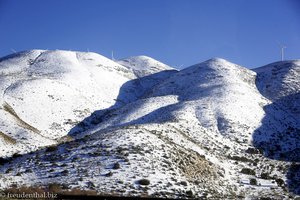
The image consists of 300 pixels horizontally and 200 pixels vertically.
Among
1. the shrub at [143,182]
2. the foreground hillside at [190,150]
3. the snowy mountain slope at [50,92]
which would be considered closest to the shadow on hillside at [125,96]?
the foreground hillside at [190,150]

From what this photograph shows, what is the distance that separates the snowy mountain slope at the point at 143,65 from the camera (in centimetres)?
11762

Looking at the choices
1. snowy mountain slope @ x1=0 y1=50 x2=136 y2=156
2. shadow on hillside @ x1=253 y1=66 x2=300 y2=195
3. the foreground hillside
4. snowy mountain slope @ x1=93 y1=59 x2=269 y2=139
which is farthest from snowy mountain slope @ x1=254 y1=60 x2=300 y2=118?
snowy mountain slope @ x1=0 y1=50 x2=136 y2=156

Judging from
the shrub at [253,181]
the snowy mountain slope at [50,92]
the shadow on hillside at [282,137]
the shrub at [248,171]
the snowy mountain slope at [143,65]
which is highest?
the snowy mountain slope at [143,65]

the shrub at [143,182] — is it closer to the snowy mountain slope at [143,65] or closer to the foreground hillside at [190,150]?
the foreground hillside at [190,150]

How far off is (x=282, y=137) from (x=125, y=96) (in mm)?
43086

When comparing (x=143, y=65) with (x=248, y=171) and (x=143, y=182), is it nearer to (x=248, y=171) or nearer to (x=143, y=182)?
(x=248, y=171)

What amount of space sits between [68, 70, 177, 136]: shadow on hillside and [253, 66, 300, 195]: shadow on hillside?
26166 mm

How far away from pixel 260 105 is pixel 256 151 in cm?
2066

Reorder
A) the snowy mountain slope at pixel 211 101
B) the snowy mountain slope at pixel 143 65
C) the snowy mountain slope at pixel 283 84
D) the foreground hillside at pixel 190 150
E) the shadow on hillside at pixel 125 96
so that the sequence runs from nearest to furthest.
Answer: the foreground hillside at pixel 190 150, the snowy mountain slope at pixel 211 101, the shadow on hillside at pixel 125 96, the snowy mountain slope at pixel 283 84, the snowy mountain slope at pixel 143 65

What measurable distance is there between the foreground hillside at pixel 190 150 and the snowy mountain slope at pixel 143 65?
36.4 metres

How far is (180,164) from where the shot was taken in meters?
32.0

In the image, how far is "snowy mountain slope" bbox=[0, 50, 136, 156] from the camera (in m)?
49.3

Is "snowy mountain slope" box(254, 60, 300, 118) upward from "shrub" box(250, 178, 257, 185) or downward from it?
upward

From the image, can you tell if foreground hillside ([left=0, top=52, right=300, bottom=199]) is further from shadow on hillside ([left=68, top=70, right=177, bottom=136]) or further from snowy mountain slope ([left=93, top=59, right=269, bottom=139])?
shadow on hillside ([left=68, top=70, right=177, bottom=136])
